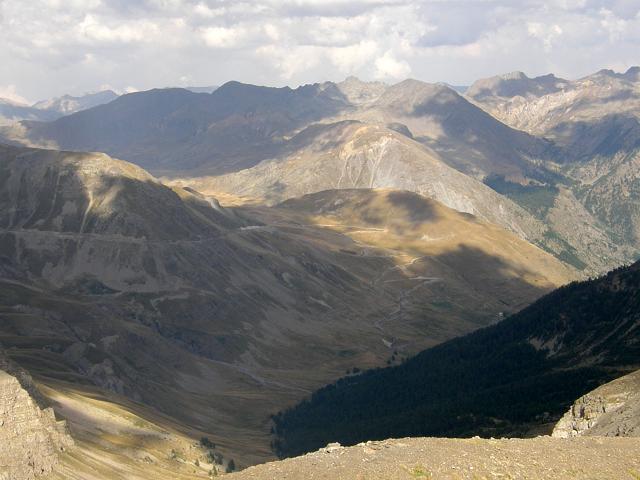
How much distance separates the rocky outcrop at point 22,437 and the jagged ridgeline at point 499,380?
182 ft

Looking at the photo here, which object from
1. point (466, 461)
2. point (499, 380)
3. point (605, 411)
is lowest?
point (499, 380)

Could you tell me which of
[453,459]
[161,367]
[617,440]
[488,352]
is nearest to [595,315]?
[488,352]

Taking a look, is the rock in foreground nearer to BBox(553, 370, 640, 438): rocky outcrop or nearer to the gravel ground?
the gravel ground

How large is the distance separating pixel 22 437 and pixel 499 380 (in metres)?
103

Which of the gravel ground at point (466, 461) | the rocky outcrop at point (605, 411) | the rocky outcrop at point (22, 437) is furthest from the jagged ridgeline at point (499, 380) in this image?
the rocky outcrop at point (22, 437)

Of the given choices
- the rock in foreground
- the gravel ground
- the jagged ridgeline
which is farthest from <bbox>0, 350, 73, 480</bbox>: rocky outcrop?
the jagged ridgeline

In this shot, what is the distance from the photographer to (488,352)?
588 feet

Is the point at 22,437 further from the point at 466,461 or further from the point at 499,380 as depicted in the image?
the point at 499,380

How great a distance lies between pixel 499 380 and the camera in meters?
153

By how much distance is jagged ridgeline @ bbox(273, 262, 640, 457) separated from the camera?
11994cm

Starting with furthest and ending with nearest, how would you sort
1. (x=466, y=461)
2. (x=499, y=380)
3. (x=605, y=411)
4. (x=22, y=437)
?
(x=499, y=380) → (x=605, y=411) → (x=22, y=437) → (x=466, y=461)

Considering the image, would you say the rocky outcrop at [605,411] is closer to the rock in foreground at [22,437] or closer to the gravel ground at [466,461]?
the gravel ground at [466,461]

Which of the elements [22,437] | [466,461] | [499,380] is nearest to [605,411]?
[466,461]

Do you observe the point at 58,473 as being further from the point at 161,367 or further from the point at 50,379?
the point at 161,367
